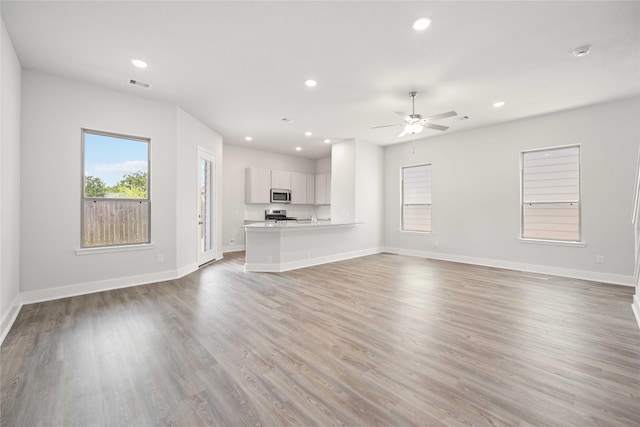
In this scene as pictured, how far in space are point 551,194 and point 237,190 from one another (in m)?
7.39

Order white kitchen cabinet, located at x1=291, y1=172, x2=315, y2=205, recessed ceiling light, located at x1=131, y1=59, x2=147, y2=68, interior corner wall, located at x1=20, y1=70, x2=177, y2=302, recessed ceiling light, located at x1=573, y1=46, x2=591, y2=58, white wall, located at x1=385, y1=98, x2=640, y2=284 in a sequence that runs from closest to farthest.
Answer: recessed ceiling light, located at x1=573, y1=46, x2=591, y2=58 → recessed ceiling light, located at x1=131, y1=59, x2=147, y2=68 → interior corner wall, located at x1=20, y1=70, x2=177, y2=302 → white wall, located at x1=385, y1=98, x2=640, y2=284 → white kitchen cabinet, located at x1=291, y1=172, x2=315, y2=205

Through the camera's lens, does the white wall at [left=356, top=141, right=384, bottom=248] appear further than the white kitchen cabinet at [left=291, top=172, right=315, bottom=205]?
No

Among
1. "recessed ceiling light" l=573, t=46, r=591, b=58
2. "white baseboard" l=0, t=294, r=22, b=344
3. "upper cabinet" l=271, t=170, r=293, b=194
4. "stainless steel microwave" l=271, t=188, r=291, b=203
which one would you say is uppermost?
"recessed ceiling light" l=573, t=46, r=591, b=58

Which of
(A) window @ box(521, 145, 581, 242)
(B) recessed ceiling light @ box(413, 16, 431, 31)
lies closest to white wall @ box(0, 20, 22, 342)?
(B) recessed ceiling light @ box(413, 16, 431, 31)

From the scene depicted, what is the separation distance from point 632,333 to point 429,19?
366 centimetres

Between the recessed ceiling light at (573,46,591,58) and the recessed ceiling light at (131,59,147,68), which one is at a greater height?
the recessed ceiling light at (131,59,147,68)

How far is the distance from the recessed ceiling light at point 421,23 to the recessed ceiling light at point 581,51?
1.85 meters

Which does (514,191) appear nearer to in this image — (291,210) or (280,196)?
(280,196)

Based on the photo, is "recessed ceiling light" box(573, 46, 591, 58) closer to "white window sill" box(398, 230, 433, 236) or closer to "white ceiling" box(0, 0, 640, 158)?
"white ceiling" box(0, 0, 640, 158)

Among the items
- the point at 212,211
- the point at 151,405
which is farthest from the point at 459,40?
the point at 212,211

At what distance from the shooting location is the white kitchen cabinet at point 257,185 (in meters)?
7.97

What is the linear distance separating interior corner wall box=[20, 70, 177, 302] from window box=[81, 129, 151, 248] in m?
0.11

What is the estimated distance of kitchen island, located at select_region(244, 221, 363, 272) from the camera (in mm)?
5406

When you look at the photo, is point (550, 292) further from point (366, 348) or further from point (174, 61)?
point (174, 61)
